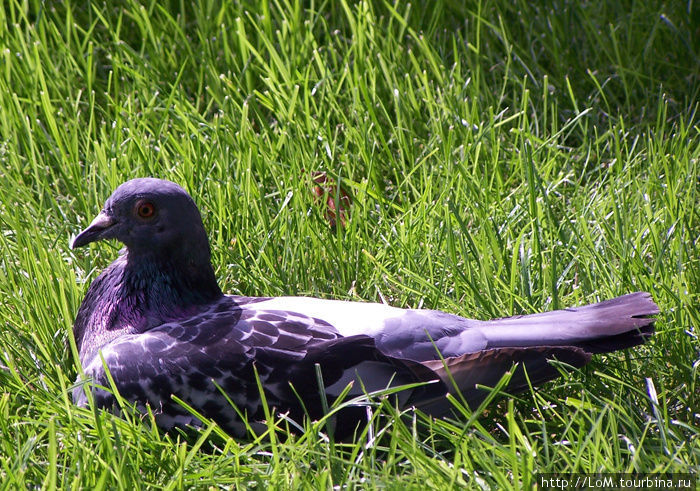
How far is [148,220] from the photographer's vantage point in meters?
2.98

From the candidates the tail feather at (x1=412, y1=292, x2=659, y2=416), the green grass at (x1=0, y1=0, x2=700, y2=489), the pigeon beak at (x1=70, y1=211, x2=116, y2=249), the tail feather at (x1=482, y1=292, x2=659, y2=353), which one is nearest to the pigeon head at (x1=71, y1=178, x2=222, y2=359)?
the pigeon beak at (x1=70, y1=211, x2=116, y2=249)

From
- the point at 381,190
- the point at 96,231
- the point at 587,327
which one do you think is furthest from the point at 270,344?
the point at 381,190

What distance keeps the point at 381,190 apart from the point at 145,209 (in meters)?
1.30

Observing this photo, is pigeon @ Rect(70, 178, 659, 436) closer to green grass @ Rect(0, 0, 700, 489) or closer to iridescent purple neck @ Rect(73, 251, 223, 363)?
iridescent purple neck @ Rect(73, 251, 223, 363)

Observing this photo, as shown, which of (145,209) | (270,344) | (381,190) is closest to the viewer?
(270,344)

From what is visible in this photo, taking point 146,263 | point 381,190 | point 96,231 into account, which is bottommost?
point 381,190

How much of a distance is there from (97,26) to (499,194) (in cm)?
248

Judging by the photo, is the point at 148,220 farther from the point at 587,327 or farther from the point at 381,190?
the point at 587,327

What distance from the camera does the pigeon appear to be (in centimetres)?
264

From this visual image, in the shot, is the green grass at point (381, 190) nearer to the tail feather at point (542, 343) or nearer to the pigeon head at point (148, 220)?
the tail feather at point (542, 343)

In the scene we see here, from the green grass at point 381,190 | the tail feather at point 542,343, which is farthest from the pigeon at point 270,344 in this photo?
the green grass at point 381,190

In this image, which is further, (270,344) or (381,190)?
(381,190)

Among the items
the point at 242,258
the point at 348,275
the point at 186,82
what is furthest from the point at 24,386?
the point at 186,82

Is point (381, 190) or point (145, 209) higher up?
point (145, 209)
